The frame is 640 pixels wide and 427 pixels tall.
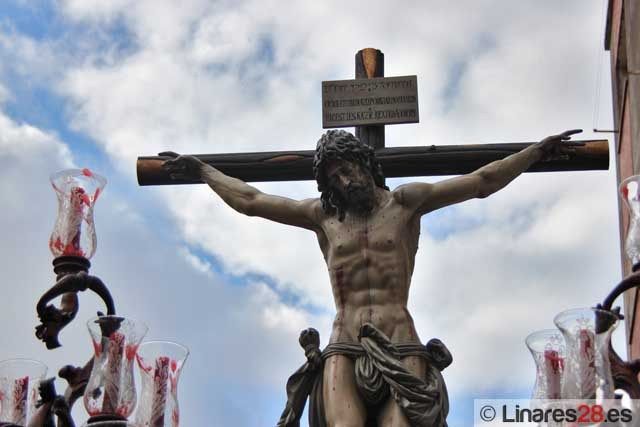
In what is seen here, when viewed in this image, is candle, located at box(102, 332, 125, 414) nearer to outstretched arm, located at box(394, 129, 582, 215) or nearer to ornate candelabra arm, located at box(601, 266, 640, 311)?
outstretched arm, located at box(394, 129, 582, 215)

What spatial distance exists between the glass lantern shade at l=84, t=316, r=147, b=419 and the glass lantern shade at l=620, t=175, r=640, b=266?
2.90 m

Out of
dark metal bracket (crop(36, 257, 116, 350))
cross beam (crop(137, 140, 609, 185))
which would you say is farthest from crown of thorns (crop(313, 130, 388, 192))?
dark metal bracket (crop(36, 257, 116, 350))

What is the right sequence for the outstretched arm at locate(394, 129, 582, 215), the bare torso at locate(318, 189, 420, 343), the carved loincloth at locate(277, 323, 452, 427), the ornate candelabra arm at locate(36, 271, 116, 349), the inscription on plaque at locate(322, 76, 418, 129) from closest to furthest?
1. the ornate candelabra arm at locate(36, 271, 116, 349)
2. the carved loincloth at locate(277, 323, 452, 427)
3. the bare torso at locate(318, 189, 420, 343)
4. the outstretched arm at locate(394, 129, 582, 215)
5. the inscription on plaque at locate(322, 76, 418, 129)

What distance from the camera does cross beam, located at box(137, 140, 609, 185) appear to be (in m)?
12.4

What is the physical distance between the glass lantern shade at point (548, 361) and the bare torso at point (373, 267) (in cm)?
116

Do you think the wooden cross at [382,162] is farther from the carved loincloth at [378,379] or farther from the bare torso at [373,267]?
the carved loincloth at [378,379]

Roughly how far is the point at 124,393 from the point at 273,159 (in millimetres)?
3058

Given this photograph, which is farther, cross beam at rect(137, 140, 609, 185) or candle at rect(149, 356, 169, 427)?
cross beam at rect(137, 140, 609, 185)

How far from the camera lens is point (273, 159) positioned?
41.4ft

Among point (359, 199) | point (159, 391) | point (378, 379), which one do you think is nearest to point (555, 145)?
point (359, 199)

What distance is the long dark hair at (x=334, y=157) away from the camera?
37.3 ft

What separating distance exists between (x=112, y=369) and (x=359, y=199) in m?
2.13

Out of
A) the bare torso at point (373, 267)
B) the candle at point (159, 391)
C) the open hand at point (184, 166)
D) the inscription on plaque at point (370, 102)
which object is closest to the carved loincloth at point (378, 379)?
the bare torso at point (373, 267)

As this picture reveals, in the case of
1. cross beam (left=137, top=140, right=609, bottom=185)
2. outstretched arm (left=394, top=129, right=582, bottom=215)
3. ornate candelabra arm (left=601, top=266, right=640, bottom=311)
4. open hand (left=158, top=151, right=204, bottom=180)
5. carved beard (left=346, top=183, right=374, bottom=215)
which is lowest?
ornate candelabra arm (left=601, top=266, right=640, bottom=311)
